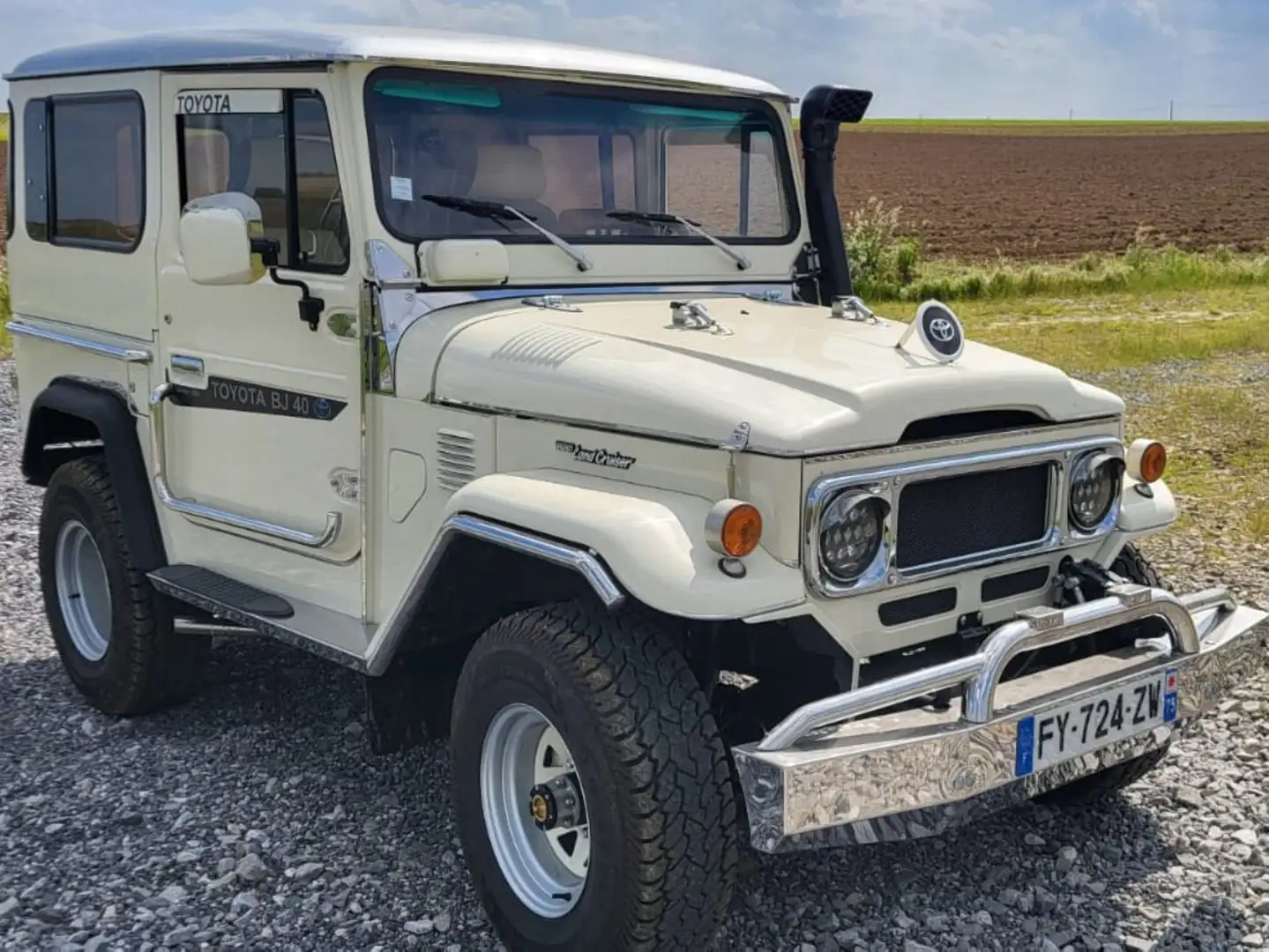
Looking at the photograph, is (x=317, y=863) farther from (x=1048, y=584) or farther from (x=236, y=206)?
(x=1048, y=584)

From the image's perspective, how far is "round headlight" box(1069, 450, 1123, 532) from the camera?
12.2ft

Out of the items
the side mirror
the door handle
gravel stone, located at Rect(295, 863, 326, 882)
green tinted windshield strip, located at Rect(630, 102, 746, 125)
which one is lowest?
gravel stone, located at Rect(295, 863, 326, 882)

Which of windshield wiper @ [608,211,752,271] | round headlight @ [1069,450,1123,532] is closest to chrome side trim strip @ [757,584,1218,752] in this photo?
round headlight @ [1069,450,1123,532]

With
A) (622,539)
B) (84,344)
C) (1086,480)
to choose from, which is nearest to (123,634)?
(84,344)

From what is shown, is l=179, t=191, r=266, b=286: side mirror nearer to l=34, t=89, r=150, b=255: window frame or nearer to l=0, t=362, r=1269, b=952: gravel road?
l=34, t=89, r=150, b=255: window frame

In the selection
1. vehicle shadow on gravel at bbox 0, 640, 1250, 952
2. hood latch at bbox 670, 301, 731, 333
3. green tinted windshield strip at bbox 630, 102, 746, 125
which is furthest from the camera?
green tinted windshield strip at bbox 630, 102, 746, 125

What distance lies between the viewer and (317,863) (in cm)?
398

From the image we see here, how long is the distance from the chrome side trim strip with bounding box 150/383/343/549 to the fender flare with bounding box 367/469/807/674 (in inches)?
30.5

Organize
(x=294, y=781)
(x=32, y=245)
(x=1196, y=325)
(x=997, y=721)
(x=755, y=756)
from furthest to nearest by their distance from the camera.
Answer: (x=1196, y=325) → (x=32, y=245) → (x=294, y=781) → (x=997, y=721) → (x=755, y=756)

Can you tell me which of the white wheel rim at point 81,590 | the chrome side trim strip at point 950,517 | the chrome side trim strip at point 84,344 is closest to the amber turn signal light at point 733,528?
the chrome side trim strip at point 950,517

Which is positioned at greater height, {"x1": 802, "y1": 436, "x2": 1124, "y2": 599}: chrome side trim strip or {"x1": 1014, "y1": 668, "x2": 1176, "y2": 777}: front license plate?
{"x1": 802, "y1": 436, "x2": 1124, "y2": 599}: chrome side trim strip

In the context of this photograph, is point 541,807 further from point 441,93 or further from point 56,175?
point 56,175

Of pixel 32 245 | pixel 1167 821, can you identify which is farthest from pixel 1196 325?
pixel 32 245

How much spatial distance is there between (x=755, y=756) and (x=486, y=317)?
1630mm
